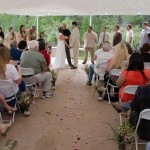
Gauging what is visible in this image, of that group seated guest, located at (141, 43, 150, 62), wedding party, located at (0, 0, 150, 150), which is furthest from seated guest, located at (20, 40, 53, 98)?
seated guest, located at (141, 43, 150, 62)

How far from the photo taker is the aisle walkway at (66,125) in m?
3.83

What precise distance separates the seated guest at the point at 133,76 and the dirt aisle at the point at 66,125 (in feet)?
1.67

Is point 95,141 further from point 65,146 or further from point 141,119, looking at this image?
point 141,119

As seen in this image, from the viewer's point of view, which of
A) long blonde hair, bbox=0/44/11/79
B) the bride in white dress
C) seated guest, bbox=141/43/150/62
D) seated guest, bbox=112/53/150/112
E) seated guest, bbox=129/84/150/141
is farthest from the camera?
the bride in white dress

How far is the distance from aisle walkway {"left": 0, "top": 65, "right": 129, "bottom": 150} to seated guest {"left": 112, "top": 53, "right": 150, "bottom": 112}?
0.51 meters

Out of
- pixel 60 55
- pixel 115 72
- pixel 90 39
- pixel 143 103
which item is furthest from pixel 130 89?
pixel 90 39

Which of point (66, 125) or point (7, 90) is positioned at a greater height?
point (7, 90)

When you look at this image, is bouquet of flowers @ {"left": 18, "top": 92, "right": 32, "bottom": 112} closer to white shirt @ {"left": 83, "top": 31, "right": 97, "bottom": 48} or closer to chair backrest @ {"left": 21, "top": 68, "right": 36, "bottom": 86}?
chair backrest @ {"left": 21, "top": 68, "right": 36, "bottom": 86}

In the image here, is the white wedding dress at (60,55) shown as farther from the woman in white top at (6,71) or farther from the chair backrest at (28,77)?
the woman in white top at (6,71)

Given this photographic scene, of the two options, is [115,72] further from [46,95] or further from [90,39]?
[90,39]

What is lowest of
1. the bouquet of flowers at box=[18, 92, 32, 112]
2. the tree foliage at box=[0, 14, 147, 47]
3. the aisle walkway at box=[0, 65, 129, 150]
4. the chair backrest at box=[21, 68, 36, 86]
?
the aisle walkway at box=[0, 65, 129, 150]

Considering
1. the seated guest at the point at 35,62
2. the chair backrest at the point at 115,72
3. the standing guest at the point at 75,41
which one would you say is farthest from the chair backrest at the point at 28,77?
the standing guest at the point at 75,41

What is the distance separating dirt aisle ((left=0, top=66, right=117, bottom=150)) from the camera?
12.6 ft

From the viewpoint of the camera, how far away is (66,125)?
453 centimetres
